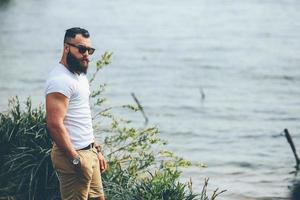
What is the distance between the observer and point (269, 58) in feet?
101

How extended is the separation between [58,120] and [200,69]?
2302 cm

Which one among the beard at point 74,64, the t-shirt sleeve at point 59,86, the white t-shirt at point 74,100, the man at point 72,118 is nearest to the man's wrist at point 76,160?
the man at point 72,118

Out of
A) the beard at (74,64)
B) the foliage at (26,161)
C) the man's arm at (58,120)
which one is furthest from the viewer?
the foliage at (26,161)

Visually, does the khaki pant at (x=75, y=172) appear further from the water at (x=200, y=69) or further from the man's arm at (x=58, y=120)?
the water at (x=200, y=69)

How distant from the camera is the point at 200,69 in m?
28.2

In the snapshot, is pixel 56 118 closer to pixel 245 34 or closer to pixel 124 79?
pixel 124 79

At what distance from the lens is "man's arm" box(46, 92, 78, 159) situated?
17.9ft

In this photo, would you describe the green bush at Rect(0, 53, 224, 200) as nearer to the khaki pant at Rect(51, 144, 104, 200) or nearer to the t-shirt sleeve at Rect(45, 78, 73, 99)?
the khaki pant at Rect(51, 144, 104, 200)

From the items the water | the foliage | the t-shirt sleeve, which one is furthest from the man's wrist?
the water

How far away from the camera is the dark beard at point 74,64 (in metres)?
5.67

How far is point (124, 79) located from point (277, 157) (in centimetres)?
1022

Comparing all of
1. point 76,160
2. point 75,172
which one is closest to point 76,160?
point 76,160

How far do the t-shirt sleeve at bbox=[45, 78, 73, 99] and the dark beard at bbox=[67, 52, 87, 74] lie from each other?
7.2 inches

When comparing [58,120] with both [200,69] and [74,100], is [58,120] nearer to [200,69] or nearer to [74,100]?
[74,100]
